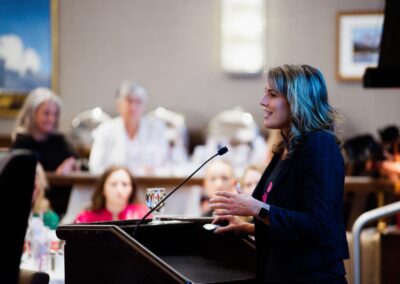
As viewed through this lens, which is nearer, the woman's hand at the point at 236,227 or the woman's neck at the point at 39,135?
the woman's hand at the point at 236,227

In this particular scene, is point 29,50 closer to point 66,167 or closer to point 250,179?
point 66,167

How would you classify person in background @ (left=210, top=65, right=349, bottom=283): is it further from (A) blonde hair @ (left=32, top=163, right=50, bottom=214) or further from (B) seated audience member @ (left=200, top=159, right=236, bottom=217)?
(B) seated audience member @ (left=200, top=159, right=236, bottom=217)

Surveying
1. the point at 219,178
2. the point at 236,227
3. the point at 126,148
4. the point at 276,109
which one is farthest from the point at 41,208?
the point at 276,109

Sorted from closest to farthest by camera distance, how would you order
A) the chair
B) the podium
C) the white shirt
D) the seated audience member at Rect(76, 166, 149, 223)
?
the chair → the podium → the seated audience member at Rect(76, 166, 149, 223) → the white shirt

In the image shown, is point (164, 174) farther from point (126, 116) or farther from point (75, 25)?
point (75, 25)

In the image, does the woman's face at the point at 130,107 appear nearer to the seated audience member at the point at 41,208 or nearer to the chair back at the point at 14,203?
the seated audience member at the point at 41,208

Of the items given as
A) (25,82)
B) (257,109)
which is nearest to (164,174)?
(257,109)

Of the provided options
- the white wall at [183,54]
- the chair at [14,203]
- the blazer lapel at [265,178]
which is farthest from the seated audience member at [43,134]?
the chair at [14,203]

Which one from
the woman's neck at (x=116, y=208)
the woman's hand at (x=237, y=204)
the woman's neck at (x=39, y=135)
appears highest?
the woman's neck at (x=39, y=135)

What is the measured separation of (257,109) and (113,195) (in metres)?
3.61

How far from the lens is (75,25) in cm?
854

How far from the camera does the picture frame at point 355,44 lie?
8141 millimetres

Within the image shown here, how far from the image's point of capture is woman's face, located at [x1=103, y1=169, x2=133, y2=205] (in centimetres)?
484

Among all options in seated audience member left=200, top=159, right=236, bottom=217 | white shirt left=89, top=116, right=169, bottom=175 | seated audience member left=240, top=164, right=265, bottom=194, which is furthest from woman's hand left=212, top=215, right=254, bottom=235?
white shirt left=89, top=116, right=169, bottom=175
